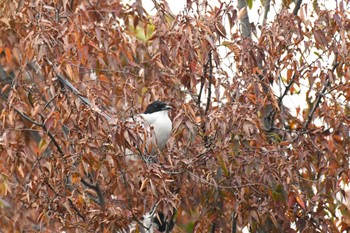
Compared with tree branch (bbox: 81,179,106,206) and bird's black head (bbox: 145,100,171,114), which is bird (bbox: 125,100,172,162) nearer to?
bird's black head (bbox: 145,100,171,114)

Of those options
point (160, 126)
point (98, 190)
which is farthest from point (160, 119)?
point (98, 190)

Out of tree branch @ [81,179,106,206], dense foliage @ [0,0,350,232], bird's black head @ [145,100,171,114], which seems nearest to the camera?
dense foliage @ [0,0,350,232]

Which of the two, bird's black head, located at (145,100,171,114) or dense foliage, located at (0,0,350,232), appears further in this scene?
bird's black head, located at (145,100,171,114)

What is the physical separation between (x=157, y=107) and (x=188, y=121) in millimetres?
1609

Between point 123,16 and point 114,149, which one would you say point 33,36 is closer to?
point 114,149

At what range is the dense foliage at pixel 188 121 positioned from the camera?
743 cm

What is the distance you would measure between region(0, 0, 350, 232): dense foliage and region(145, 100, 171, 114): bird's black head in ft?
0.35

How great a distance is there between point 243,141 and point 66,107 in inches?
61.5

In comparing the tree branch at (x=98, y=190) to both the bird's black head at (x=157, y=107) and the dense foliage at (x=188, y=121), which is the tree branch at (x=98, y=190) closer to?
the dense foliage at (x=188, y=121)

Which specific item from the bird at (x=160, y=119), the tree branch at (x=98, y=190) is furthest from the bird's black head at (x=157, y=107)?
the tree branch at (x=98, y=190)

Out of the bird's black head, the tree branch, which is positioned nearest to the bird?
the bird's black head

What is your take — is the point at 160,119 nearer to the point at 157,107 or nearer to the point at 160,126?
the point at 160,126

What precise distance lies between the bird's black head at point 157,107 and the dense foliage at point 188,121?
0.35 feet

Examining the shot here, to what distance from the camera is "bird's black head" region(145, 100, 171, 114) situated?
8.78 meters
